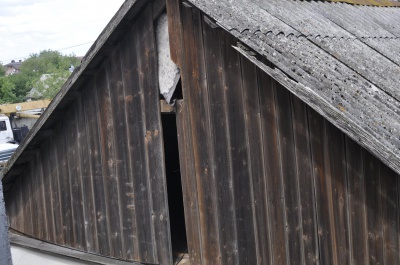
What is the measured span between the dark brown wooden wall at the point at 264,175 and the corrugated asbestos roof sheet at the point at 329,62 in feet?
1.03

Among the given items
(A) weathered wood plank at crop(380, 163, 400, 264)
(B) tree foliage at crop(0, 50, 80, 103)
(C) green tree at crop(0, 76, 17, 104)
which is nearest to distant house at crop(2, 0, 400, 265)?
(A) weathered wood plank at crop(380, 163, 400, 264)

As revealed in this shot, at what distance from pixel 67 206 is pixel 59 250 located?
1.80 feet

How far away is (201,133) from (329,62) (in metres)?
1.35

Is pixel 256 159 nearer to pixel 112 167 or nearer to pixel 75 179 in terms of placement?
pixel 112 167

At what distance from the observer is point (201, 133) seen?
5.75 meters

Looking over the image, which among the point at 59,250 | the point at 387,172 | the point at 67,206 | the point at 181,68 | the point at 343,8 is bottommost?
the point at 59,250

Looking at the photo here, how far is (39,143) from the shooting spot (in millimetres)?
7145

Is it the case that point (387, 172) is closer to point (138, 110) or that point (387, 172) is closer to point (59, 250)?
point (138, 110)

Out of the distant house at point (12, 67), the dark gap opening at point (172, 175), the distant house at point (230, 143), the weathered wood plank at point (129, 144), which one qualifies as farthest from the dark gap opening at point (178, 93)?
the distant house at point (12, 67)

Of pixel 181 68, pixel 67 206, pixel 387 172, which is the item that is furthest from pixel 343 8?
pixel 67 206

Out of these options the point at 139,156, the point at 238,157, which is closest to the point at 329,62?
the point at 238,157

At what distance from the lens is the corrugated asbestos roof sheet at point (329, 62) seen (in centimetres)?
448

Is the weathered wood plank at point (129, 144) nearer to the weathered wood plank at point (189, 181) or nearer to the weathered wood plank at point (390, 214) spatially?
the weathered wood plank at point (189, 181)

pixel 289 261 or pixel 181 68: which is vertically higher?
pixel 181 68
